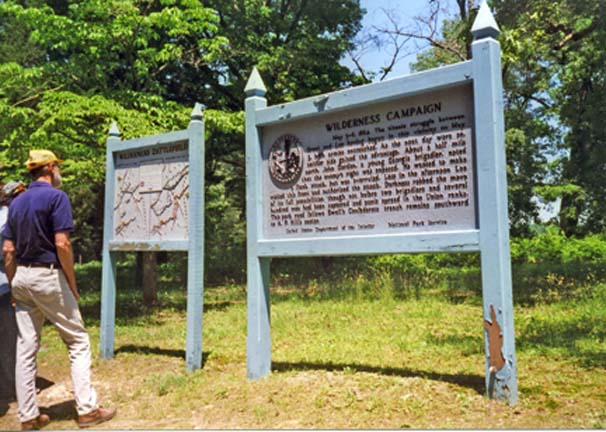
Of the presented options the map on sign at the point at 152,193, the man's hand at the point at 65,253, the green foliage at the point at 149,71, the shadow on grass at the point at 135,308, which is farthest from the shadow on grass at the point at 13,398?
the green foliage at the point at 149,71

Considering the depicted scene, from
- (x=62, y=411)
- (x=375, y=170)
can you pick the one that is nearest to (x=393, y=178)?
(x=375, y=170)

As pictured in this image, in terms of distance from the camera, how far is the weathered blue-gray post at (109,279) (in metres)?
7.29

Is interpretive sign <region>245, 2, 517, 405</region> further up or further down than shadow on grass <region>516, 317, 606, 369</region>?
further up

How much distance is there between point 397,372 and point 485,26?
3251 millimetres

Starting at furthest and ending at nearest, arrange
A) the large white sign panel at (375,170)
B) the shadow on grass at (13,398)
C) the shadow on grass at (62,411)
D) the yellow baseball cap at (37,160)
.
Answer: the shadow on grass at (13,398) → the shadow on grass at (62,411) → the yellow baseball cap at (37,160) → the large white sign panel at (375,170)

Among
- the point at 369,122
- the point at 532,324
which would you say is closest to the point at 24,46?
the point at 369,122

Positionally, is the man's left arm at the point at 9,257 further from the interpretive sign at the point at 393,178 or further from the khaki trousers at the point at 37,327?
the interpretive sign at the point at 393,178

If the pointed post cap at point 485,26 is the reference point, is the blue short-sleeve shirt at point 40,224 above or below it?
below

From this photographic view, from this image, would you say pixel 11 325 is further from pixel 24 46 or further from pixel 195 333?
pixel 24 46

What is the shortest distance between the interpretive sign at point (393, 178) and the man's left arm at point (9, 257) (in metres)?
2.24

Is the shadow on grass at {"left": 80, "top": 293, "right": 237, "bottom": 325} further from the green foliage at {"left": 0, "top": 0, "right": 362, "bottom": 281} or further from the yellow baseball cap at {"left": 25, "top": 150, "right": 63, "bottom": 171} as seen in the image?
the yellow baseball cap at {"left": 25, "top": 150, "right": 63, "bottom": 171}

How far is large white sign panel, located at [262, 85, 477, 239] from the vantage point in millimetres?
4867

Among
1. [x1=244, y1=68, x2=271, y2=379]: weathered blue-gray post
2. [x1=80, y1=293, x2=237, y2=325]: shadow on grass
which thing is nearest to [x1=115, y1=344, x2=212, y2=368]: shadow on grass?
[x1=244, y1=68, x2=271, y2=379]: weathered blue-gray post

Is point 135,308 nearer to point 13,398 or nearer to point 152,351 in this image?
point 152,351
